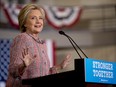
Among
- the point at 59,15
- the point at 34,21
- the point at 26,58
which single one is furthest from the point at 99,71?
the point at 59,15

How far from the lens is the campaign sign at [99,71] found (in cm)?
170

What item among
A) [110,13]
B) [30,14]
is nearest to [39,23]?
[30,14]

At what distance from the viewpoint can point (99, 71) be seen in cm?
177

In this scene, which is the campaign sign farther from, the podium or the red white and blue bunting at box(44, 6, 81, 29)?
the red white and blue bunting at box(44, 6, 81, 29)

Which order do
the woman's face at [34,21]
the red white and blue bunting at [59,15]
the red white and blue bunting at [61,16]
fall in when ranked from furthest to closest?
the red white and blue bunting at [61,16] → the red white and blue bunting at [59,15] → the woman's face at [34,21]

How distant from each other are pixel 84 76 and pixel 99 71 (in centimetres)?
12

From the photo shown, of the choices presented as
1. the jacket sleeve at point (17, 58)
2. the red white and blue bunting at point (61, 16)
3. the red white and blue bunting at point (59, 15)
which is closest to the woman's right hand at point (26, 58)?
the jacket sleeve at point (17, 58)

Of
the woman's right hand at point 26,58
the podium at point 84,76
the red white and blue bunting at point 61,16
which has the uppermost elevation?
the red white and blue bunting at point 61,16

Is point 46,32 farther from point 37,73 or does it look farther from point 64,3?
point 37,73

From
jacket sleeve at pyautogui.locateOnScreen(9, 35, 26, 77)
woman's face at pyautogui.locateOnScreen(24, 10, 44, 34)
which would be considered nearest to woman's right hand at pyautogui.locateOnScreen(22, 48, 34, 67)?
jacket sleeve at pyautogui.locateOnScreen(9, 35, 26, 77)

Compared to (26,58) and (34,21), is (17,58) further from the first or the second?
(34,21)

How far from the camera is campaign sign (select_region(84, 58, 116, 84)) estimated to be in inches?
67.0

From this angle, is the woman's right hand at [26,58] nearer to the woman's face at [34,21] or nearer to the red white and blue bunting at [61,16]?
the woman's face at [34,21]

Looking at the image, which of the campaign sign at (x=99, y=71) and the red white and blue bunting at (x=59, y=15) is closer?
the campaign sign at (x=99, y=71)
